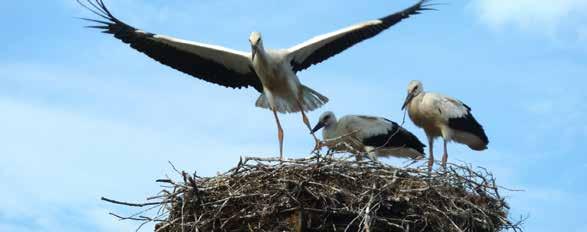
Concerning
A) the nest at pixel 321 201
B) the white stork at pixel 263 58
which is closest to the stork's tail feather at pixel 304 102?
the white stork at pixel 263 58

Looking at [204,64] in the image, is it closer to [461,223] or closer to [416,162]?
[416,162]

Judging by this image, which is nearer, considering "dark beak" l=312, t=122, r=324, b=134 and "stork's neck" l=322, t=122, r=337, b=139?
"stork's neck" l=322, t=122, r=337, b=139

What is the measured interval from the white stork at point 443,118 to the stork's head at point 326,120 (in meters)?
0.72

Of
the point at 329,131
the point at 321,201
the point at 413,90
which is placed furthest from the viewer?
the point at 329,131

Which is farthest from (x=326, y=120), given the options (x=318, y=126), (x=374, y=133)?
(x=374, y=133)

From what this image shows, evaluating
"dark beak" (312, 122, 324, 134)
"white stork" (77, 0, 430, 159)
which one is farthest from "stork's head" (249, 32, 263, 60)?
"dark beak" (312, 122, 324, 134)

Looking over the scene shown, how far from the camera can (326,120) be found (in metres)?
11.5

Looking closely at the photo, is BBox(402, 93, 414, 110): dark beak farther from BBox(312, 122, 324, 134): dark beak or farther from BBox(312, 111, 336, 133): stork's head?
BBox(312, 122, 324, 134): dark beak

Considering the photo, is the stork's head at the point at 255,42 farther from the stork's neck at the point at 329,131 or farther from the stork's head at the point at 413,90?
the stork's head at the point at 413,90

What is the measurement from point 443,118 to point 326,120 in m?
1.18

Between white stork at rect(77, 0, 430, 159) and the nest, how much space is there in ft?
8.18

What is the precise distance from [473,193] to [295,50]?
293 cm

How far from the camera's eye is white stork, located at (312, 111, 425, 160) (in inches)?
441

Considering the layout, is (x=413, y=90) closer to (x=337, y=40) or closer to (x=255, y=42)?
(x=337, y=40)
